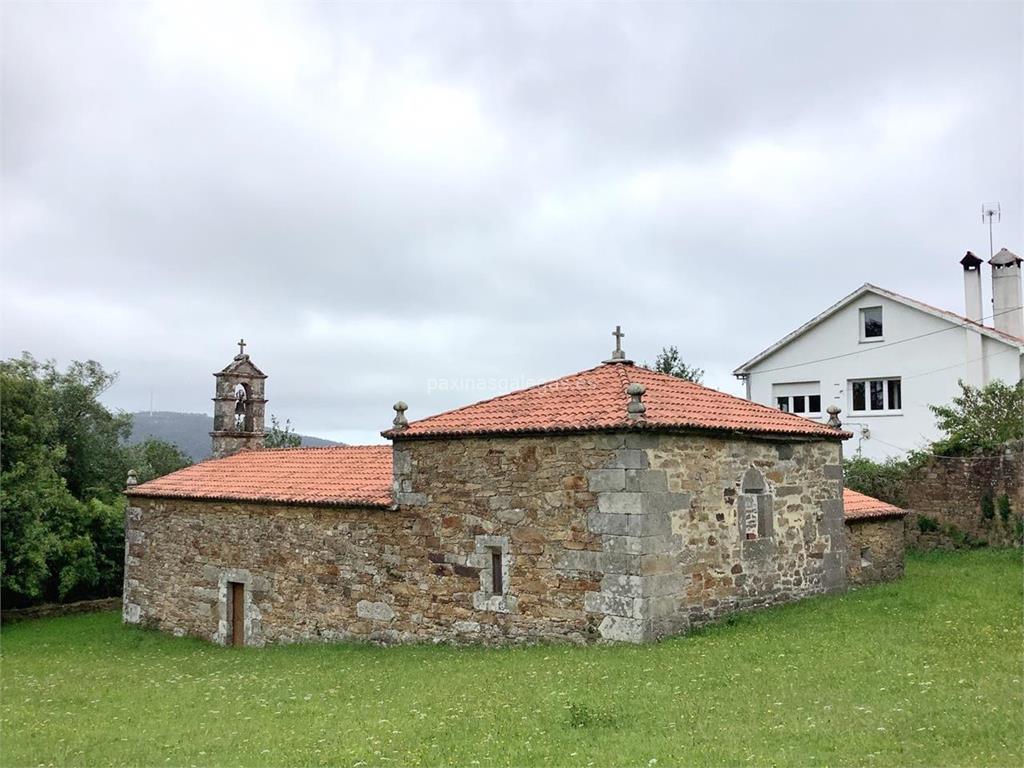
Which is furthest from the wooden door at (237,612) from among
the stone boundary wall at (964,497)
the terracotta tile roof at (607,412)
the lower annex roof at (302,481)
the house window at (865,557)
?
the stone boundary wall at (964,497)

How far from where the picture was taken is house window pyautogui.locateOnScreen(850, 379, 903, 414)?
89.0 ft

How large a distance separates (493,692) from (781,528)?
6217mm

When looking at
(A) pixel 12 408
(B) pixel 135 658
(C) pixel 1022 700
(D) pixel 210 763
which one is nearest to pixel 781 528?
(C) pixel 1022 700

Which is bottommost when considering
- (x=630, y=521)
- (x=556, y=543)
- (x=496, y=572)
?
(x=496, y=572)

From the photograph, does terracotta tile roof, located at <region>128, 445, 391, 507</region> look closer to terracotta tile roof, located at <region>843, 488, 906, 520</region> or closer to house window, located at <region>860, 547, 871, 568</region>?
terracotta tile roof, located at <region>843, 488, 906, 520</region>

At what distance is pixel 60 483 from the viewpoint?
81.8 feet

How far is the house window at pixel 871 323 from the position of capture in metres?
27.3

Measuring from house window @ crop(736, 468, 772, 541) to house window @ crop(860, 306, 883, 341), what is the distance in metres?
16.3

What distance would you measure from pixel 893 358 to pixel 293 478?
63.0 feet

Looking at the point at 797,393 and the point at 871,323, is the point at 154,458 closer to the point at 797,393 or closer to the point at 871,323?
the point at 797,393

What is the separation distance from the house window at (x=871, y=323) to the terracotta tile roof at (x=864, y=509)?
1178cm

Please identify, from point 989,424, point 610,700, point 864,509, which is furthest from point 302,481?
point 989,424

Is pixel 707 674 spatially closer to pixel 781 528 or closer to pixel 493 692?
pixel 493 692

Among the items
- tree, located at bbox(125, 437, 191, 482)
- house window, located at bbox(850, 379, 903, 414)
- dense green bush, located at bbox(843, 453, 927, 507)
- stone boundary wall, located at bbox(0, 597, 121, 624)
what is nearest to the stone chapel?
dense green bush, located at bbox(843, 453, 927, 507)
